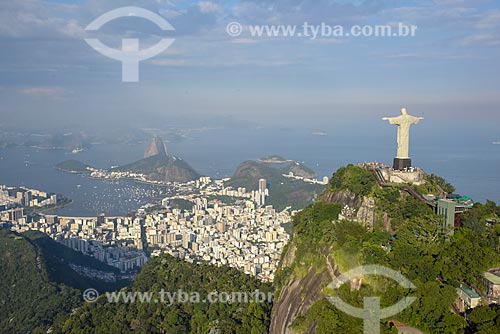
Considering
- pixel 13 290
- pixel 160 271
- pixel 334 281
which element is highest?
pixel 334 281

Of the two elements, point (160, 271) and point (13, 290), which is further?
point (13, 290)

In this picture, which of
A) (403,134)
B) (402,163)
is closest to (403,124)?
(403,134)

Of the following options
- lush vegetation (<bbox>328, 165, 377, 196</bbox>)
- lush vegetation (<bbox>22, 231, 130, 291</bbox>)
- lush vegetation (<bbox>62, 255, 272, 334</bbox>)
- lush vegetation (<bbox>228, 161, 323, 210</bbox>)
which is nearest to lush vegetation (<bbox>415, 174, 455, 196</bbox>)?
lush vegetation (<bbox>328, 165, 377, 196</bbox>)

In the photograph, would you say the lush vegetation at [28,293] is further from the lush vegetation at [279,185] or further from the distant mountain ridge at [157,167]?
the distant mountain ridge at [157,167]

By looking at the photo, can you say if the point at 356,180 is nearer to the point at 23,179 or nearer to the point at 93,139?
the point at 23,179

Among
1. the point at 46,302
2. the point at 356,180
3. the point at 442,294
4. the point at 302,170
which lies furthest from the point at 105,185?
the point at 442,294

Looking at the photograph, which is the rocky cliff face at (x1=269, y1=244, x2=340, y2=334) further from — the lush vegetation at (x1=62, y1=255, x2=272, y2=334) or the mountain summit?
the mountain summit
